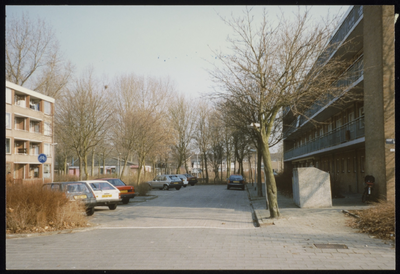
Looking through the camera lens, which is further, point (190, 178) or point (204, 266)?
point (190, 178)

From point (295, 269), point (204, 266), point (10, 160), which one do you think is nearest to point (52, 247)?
point (204, 266)

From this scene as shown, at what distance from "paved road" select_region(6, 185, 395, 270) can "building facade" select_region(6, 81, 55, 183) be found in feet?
117

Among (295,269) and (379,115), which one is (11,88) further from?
(295,269)

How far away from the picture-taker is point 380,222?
9.68 metres

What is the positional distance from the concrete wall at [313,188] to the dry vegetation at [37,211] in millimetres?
8951

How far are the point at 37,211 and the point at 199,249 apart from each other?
5965 mm

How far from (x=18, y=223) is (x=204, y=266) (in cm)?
697

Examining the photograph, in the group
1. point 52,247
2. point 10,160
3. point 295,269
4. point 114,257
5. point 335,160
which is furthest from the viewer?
point 10,160

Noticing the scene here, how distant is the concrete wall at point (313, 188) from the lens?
51.9 ft

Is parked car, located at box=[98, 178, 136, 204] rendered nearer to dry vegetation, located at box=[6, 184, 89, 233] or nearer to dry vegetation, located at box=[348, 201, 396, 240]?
dry vegetation, located at box=[6, 184, 89, 233]

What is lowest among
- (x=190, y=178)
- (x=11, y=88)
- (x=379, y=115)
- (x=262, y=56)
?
(x=190, y=178)

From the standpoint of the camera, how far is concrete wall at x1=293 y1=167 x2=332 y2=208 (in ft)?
51.9

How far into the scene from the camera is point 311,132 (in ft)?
134

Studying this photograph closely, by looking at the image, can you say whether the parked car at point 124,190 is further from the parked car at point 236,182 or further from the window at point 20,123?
the window at point 20,123
